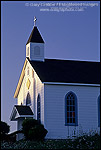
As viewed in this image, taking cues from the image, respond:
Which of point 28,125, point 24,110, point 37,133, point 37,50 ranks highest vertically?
point 37,50

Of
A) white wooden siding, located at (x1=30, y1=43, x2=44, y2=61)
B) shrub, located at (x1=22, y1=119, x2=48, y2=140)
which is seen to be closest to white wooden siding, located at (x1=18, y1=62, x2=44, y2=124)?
white wooden siding, located at (x1=30, y1=43, x2=44, y2=61)

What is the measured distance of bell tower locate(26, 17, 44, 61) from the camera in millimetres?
→ 41125

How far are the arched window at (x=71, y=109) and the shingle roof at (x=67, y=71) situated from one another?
160cm

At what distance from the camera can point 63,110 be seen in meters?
36.9

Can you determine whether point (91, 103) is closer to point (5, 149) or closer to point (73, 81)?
point (73, 81)

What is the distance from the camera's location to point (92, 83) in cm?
3822

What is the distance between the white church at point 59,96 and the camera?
36500 millimetres

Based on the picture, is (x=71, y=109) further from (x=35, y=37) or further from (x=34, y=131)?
(x=35, y=37)

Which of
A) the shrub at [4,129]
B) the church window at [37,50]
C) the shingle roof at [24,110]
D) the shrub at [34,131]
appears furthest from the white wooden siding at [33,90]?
the shrub at [4,129]

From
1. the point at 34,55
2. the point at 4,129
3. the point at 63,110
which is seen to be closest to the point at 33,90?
the point at 34,55

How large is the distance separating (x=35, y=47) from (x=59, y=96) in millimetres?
7324

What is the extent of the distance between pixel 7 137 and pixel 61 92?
285 inches

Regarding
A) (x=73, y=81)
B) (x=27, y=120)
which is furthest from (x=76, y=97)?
(x=27, y=120)

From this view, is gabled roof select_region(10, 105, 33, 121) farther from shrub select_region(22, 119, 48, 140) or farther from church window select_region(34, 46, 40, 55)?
church window select_region(34, 46, 40, 55)
